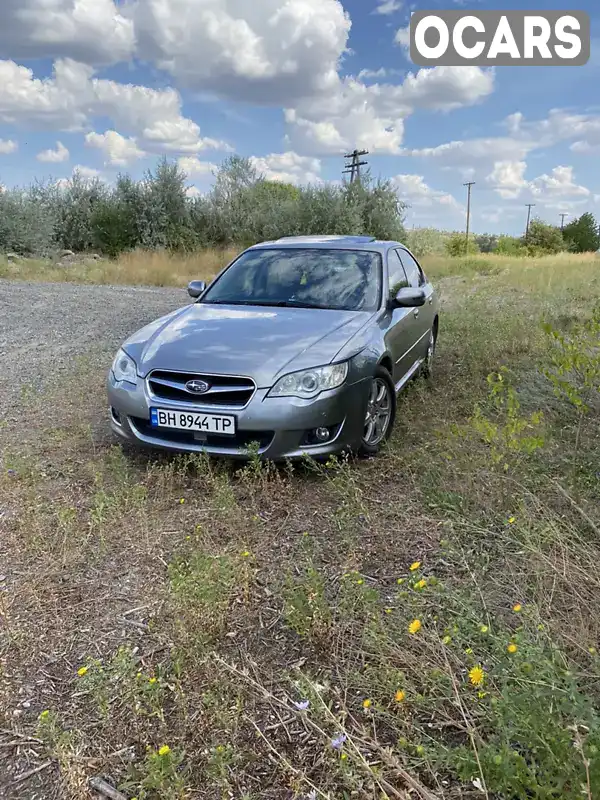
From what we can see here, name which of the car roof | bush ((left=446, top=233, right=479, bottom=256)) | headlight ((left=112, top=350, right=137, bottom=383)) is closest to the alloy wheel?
the car roof

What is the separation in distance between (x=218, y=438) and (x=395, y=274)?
245 cm

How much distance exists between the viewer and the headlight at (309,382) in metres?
3.66

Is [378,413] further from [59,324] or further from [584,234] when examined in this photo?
[584,234]

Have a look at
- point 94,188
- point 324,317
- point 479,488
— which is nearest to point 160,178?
point 94,188

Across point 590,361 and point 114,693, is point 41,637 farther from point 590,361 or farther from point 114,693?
point 590,361

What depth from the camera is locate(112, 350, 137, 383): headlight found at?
3996 millimetres

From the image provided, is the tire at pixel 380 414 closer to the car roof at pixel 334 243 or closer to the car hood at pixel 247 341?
the car hood at pixel 247 341

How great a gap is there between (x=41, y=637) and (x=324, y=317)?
8.99ft

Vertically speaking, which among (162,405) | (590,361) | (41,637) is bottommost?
(41,637)

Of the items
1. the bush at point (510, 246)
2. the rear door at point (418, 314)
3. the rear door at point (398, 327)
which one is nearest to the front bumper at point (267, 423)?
the rear door at point (398, 327)

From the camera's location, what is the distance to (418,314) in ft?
18.9

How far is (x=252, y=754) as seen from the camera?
1.97 metres

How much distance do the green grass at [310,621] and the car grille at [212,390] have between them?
428mm

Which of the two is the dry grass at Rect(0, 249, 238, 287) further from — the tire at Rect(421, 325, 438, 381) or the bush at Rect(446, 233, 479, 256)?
the bush at Rect(446, 233, 479, 256)
